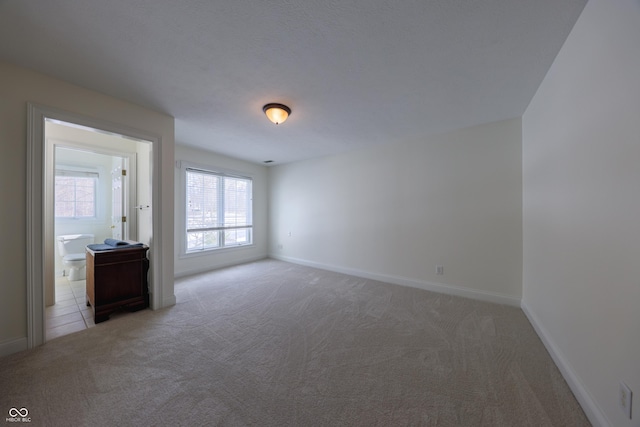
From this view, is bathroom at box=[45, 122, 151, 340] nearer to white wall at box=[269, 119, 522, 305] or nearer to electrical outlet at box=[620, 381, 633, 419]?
white wall at box=[269, 119, 522, 305]

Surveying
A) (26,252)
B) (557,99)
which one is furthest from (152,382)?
(557,99)

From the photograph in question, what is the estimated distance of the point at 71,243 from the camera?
4.05m

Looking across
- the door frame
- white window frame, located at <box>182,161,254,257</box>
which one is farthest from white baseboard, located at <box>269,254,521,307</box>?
the door frame

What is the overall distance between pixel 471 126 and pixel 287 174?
12.3 feet

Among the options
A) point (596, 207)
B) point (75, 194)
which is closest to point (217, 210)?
point (75, 194)

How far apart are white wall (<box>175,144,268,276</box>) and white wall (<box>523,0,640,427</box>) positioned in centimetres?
503

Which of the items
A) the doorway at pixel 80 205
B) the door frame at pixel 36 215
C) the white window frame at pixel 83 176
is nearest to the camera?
the door frame at pixel 36 215

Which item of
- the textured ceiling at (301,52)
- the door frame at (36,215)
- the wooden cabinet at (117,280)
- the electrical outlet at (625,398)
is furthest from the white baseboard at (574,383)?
the door frame at (36,215)

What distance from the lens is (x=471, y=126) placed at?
320cm

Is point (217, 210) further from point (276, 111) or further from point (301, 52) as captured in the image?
point (301, 52)

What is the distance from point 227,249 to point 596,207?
530 centimetres

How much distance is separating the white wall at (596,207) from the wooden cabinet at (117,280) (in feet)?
13.4

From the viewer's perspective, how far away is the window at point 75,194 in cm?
446

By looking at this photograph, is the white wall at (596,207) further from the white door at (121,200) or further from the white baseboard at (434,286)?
the white door at (121,200)
